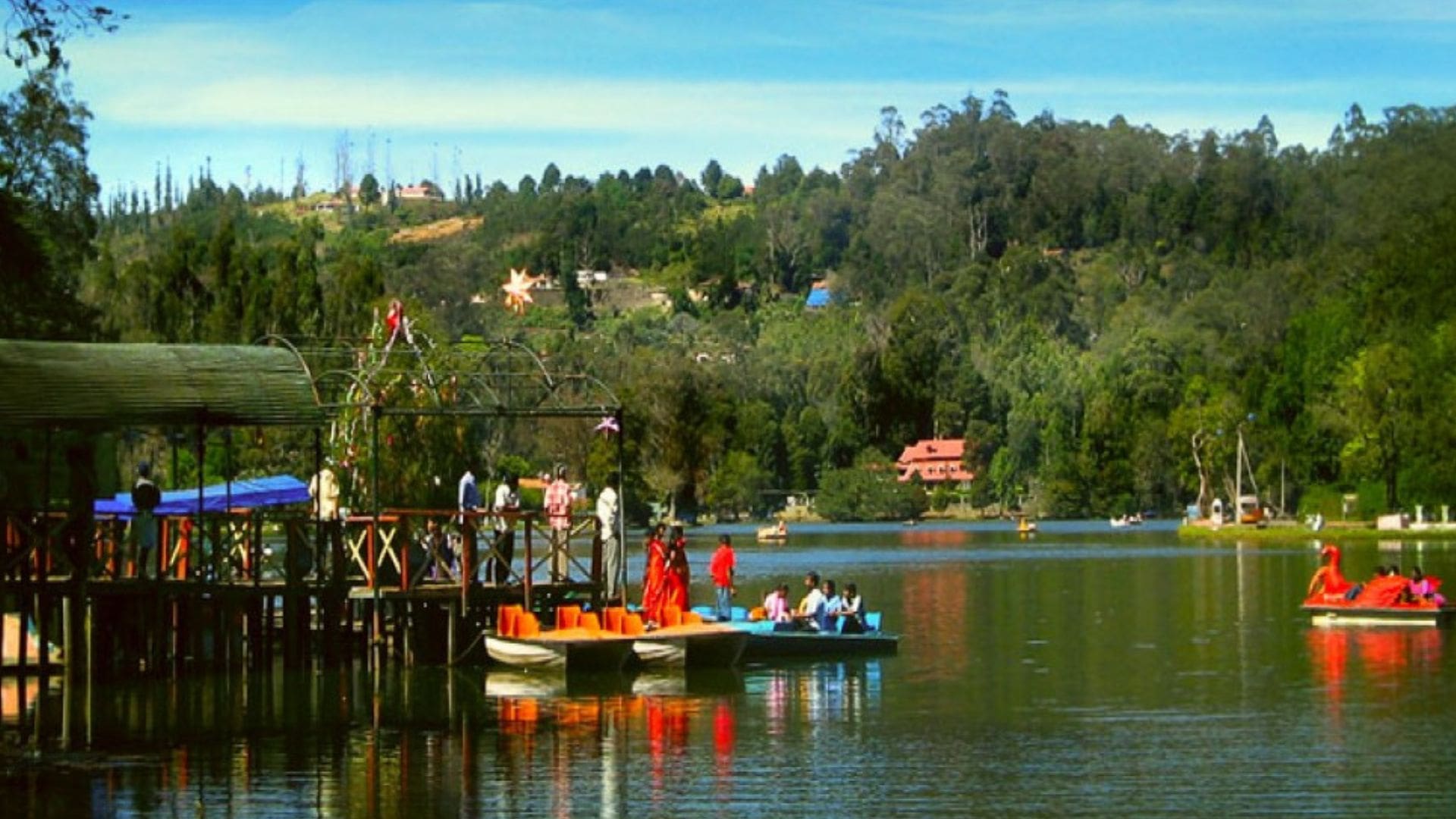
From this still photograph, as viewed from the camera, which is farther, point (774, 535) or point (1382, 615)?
point (774, 535)

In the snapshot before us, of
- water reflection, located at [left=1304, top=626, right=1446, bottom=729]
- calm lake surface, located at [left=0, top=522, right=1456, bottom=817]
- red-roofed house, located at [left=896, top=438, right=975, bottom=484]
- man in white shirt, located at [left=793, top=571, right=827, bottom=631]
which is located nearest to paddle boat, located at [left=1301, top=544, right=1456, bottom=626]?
water reflection, located at [left=1304, top=626, right=1446, bottom=729]

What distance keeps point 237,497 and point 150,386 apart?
1245 cm

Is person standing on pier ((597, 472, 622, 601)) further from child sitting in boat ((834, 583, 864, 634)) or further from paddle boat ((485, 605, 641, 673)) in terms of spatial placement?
child sitting in boat ((834, 583, 864, 634))

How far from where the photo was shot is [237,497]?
50.2 meters

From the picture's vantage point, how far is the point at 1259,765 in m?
29.5

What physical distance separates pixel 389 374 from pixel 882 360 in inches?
4639

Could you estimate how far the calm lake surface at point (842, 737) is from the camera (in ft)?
89.2

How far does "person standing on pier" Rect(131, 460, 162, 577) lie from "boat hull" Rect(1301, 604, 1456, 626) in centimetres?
2594

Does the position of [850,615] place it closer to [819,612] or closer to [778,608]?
[819,612]

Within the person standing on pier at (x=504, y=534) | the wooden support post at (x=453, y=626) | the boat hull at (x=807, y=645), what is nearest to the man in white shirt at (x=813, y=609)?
the boat hull at (x=807, y=645)

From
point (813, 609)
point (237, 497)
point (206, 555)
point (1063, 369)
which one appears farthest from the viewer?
point (1063, 369)

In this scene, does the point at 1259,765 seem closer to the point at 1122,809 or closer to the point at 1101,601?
the point at 1122,809

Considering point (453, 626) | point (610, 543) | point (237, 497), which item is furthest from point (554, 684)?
point (237, 497)

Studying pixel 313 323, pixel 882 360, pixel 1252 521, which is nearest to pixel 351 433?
pixel 313 323
